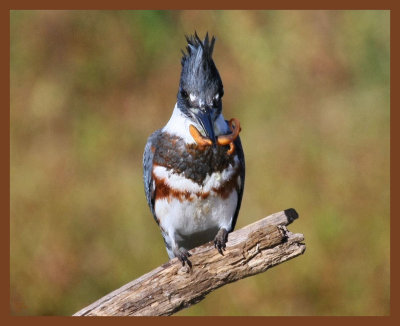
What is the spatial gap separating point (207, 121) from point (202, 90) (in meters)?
0.13

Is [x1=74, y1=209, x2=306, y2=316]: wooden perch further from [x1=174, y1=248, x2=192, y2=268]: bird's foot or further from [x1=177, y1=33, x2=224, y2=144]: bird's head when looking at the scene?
[x1=177, y1=33, x2=224, y2=144]: bird's head

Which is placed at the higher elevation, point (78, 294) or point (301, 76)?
point (301, 76)

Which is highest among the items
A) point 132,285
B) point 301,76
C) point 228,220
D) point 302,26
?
point 302,26

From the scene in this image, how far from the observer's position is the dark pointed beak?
2.58 m

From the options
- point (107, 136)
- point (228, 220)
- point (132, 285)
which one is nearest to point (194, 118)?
A: point (228, 220)

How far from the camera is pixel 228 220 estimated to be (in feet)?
9.53

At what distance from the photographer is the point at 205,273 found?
2.67 meters

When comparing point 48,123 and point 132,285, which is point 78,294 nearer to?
point 48,123

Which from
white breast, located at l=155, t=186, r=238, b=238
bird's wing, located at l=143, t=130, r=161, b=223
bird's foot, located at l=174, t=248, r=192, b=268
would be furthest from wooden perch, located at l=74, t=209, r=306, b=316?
bird's wing, located at l=143, t=130, r=161, b=223

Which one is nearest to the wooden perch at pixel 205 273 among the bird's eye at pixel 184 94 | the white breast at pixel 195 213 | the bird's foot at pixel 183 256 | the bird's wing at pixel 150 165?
the bird's foot at pixel 183 256

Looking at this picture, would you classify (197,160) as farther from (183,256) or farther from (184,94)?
(183,256)

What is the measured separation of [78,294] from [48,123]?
3.71 feet

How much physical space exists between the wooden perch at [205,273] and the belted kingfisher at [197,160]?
0.07 metres

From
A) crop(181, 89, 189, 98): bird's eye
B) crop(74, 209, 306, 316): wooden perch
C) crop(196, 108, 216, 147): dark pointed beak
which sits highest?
crop(181, 89, 189, 98): bird's eye
